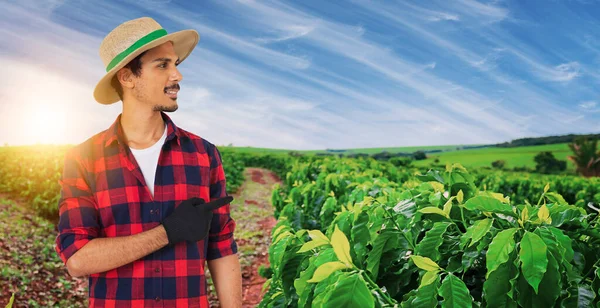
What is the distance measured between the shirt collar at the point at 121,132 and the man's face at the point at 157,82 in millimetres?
182

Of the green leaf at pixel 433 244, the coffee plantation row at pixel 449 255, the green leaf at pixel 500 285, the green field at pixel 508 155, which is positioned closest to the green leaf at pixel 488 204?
the coffee plantation row at pixel 449 255

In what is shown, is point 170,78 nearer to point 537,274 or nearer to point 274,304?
point 274,304

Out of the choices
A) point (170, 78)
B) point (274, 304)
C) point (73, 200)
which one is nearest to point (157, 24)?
point (170, 78)

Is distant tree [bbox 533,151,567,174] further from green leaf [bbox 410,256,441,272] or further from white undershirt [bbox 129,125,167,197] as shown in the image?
green leaf [bbox 410,256,441,272]

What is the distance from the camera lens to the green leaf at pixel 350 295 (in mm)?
1665

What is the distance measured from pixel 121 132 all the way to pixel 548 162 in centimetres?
4909

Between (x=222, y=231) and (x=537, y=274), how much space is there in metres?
1.81

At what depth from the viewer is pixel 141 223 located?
289 cm

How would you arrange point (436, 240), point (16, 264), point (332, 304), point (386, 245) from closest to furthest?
point (332, 304)
point (436, 240)
point (386, 245)
point (16, 264)

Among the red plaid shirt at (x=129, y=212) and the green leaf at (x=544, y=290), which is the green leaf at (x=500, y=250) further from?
the red plaid shirt at (x=129, y=212)

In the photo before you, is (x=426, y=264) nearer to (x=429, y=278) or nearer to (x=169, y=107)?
(x=429, y=278)

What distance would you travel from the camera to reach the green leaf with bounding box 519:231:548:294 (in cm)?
177

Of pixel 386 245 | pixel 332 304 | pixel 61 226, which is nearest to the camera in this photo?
pixel 332 304

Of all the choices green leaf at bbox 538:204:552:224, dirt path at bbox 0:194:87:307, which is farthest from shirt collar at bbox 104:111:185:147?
dirt path at bbox 0:194:87:307
